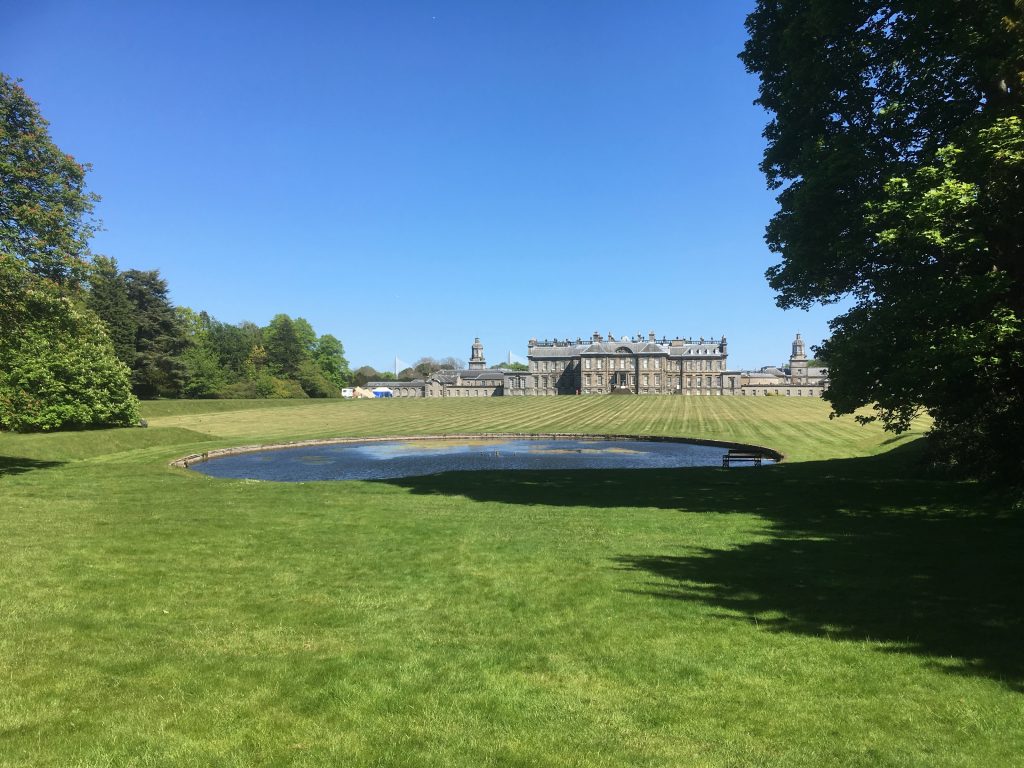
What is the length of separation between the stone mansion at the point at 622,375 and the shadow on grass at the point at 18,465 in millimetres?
118582

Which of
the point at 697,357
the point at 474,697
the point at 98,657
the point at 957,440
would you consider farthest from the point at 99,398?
the point at 697,357

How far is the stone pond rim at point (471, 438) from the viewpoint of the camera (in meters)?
34.8

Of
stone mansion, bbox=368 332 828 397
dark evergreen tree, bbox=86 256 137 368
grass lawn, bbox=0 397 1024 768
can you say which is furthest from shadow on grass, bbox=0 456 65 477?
stone mansion, bbox=368 332 828 397

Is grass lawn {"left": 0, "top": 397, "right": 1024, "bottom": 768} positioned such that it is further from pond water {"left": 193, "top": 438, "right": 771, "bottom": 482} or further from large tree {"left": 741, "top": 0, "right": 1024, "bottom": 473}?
pond water {"left": 193, "top": 438, "right": 771, "bottom": 482}

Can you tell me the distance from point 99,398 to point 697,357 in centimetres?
12726

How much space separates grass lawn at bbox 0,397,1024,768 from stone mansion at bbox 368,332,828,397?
415 feet

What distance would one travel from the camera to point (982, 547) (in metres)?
10.1

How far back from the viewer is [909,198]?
12445 mm

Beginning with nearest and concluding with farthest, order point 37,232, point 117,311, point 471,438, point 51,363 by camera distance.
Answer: point 37,232 → point 51,363 → point 471,438 → point 117,311

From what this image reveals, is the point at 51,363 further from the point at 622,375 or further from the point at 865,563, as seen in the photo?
the point at 622,375

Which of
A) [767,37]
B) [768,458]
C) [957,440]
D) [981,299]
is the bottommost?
[768,458]

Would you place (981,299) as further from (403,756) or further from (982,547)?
(403,756)

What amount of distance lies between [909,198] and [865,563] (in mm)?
7686

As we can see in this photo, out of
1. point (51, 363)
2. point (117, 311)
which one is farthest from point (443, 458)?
point (117, 311)
